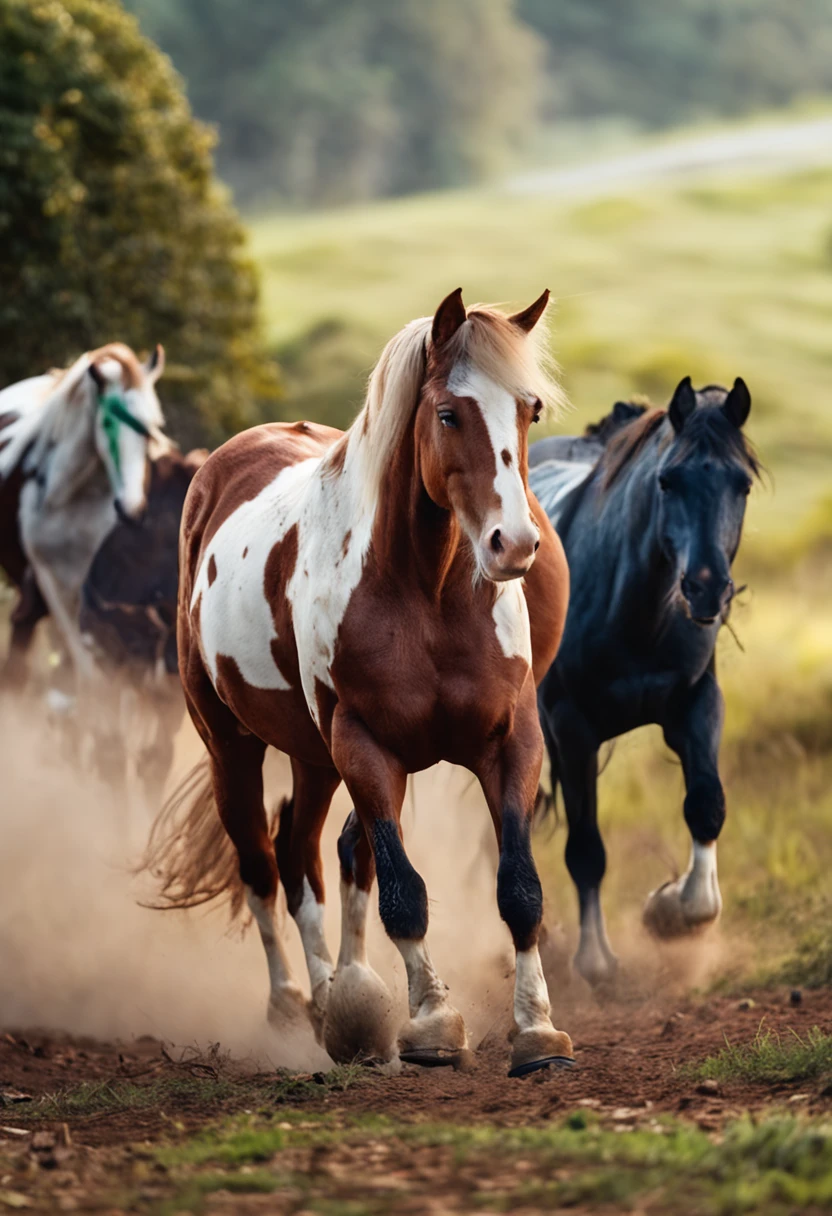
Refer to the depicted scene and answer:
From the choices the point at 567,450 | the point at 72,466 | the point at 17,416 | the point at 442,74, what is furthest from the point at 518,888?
the point at 442,74

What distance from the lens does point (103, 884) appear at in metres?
8.09

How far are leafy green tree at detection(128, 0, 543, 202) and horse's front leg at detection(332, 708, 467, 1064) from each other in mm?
48483

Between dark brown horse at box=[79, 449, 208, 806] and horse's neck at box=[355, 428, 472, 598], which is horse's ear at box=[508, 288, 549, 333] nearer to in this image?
horse's neck at box=[355, 428, 472, 598]

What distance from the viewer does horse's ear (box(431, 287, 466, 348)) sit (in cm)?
452

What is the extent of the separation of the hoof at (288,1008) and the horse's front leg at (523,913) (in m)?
1.60

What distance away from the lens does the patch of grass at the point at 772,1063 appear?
4.42 metres

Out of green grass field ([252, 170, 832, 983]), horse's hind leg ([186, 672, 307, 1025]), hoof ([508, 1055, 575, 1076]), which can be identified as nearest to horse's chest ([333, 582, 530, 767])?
green grass field ([252, 170, 832, 983])

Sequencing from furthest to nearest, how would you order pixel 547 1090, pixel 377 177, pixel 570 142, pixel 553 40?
pixel 553 40 → pixel 570 142 → pixel 377 177 → pixel 547 1090

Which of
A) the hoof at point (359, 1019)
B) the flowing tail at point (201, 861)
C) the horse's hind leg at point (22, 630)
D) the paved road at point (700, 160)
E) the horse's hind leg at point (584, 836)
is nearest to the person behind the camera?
the hoof at point (359, 1019)

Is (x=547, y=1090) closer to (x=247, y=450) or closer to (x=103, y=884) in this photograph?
(x=247, y=450)

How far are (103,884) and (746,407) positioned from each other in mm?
3944

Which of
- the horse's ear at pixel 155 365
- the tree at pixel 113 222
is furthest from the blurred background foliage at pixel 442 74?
the horse's ear at pixel 155 365

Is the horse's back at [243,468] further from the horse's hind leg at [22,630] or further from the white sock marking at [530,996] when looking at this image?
the horse's hind leg at [22,630]

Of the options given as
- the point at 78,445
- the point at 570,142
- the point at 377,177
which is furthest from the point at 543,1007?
the point at 570,142
